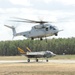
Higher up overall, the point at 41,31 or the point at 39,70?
the point at 41,31

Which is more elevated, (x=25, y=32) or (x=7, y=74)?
(x=25, y=32)

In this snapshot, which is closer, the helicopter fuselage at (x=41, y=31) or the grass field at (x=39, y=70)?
the grass field at (x=39, y=70)

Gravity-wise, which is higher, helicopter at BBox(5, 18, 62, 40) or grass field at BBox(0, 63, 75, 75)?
helicopter at BBox(5, 18, 62, 40)

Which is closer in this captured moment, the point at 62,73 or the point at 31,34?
the point at 62,73

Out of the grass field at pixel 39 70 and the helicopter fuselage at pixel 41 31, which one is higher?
the helicopter fuselage at pixel 41 31

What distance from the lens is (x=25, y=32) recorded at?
75.4 m

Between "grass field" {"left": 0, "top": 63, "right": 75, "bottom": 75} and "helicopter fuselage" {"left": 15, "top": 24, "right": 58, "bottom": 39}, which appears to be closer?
"grass field" {"left": 0, "top": 63, "right": 75, "bottom": 75}

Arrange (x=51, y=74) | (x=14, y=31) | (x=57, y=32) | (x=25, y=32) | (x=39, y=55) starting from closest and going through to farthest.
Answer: (x=51, y=74)
(x=57, y=32)
(x=25, y=32)
(x=14, y=31)
(x=39, y=55)

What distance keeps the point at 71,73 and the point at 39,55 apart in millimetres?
49045

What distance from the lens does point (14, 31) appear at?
84.2 m

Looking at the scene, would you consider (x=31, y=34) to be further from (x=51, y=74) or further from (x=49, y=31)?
(x=51, y=74)

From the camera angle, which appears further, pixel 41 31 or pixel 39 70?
pixel 41 31

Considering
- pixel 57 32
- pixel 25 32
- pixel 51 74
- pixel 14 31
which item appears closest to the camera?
pixel 51 74

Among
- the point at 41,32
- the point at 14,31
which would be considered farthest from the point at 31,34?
the point at 14,31
